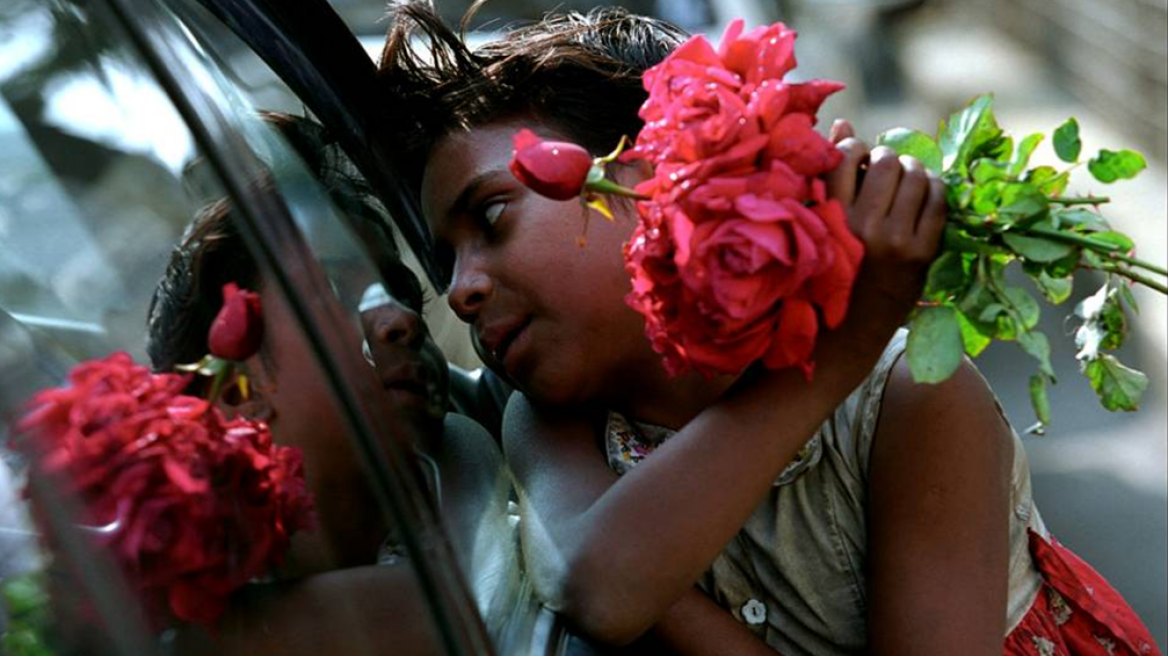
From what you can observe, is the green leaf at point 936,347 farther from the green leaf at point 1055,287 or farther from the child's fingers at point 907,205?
the green leaf at point 1055,287

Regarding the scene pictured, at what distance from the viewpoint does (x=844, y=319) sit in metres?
1.66

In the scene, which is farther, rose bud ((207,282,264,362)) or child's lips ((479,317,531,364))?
child's lips ((479,317,531,364))

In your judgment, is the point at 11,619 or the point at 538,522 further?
the point at 538,522

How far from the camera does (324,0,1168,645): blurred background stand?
224 inches

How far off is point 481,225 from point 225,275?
82cm

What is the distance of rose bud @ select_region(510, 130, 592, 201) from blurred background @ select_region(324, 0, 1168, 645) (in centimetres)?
54

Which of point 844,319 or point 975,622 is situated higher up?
point 844,319

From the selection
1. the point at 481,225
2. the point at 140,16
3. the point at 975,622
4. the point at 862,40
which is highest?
the point at 140,16

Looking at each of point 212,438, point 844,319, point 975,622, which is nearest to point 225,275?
point 212,438

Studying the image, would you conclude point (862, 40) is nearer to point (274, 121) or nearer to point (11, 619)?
point (274, 121)

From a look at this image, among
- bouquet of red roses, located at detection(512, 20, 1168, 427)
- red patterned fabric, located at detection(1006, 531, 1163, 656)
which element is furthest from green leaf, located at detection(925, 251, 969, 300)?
red patterned fabric, located at detection(1006, 531, 1163, 656)

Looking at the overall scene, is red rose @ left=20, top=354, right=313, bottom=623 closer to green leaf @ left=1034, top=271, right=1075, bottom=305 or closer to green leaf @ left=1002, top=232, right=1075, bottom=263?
green leaf @ left=1002, top=232, right=1075, bottom=263

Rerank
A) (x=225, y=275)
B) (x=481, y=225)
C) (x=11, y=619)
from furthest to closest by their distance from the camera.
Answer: (x=481, y=225) < (x=225, y=275) < (x=11, y=619)

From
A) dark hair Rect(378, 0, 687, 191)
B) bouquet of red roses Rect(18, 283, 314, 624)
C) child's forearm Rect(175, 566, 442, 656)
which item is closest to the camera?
bouquet of red roses Rect(18, 283, 314, 624)
